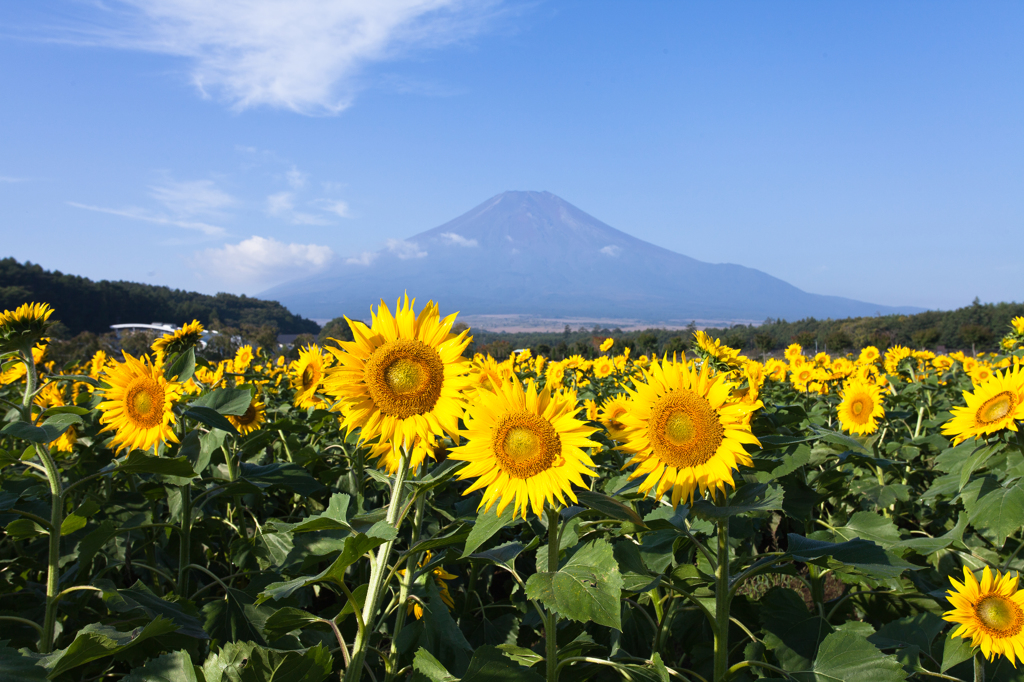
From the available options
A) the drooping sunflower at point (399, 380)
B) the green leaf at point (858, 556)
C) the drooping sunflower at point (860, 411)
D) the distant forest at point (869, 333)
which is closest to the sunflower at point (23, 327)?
the drooping sunflower at point (399, 380)

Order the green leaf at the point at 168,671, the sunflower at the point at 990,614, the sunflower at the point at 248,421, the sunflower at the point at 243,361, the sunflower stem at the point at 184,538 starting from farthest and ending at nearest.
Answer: the sunflower at the point at 243,361 < the sunflower at the point at 248,421 < the sunflower stem at the point at 184,538 < the sunflower at the point at 990,614 < the green leaf at the point at 168,671

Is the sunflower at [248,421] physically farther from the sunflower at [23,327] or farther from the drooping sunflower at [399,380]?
the drooping sunflower at [399,380]

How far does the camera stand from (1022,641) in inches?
89.0

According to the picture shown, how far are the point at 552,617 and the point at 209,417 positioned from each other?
66.7 inches

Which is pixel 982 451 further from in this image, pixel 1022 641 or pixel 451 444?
pixel 451 444

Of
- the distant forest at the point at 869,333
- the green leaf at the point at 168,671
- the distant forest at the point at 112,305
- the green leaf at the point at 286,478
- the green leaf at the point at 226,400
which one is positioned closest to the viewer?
the green leaf at the point at 168,671

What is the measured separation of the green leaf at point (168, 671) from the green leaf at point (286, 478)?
114 cm

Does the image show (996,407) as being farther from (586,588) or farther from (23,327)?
(23,327)

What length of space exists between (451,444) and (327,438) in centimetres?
375

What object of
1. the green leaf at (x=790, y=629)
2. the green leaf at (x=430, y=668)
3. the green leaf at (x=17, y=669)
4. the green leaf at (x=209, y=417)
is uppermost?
the green leaf at (x=209, y=417)

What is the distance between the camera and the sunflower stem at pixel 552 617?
1.60 meters

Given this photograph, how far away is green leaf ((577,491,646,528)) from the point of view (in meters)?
1.40

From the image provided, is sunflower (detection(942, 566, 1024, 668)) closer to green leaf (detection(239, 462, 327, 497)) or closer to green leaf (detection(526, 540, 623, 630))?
green leaf (detection(526, 540, 623, 630))

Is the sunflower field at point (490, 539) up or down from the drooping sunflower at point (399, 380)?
down
